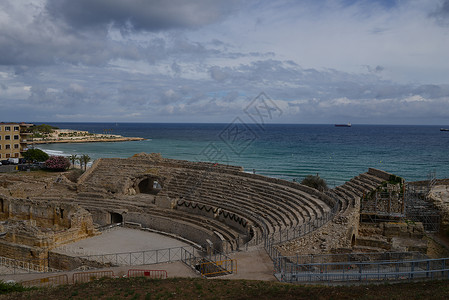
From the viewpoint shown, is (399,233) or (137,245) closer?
(399,233)

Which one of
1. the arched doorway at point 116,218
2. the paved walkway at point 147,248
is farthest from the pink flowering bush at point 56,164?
the paved walkway at point 147,248

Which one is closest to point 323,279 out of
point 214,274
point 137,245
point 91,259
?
point 214,274

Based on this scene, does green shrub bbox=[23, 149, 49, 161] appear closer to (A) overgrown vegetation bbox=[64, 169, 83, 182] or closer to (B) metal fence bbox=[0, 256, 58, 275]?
(A) overgrown vegetation bbox=[64, 169, 83, 182]

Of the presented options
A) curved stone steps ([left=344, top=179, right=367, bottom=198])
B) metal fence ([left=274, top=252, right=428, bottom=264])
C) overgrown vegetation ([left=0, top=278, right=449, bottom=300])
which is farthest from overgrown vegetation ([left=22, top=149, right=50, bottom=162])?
metal fence ([left=274, top=252, right=428, bottom=264])

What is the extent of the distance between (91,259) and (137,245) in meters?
4.69

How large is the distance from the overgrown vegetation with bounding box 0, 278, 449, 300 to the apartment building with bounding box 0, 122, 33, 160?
146 feet

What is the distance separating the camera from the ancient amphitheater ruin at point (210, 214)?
17922mm

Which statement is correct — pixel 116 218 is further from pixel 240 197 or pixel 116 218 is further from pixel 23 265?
pixel 240 197

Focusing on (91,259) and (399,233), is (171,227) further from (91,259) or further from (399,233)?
(399,233)

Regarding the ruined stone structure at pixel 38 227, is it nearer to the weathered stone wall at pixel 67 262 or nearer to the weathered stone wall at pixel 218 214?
the weathered stone wall at pixel 67 262

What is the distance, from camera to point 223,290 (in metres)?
12.1

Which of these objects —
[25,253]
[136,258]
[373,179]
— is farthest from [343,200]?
[25,253]

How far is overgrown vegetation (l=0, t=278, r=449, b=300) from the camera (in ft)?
34.9

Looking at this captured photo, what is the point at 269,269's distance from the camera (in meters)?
14.9
